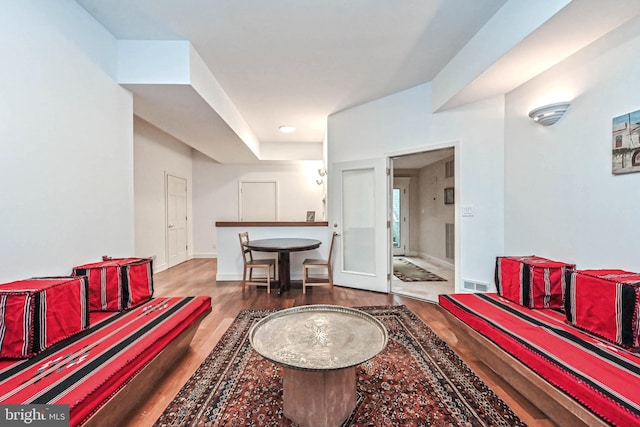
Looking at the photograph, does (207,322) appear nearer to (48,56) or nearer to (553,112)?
(48,56)

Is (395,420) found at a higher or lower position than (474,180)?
lower

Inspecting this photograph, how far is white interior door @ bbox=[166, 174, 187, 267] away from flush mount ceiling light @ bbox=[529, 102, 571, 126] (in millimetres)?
5865

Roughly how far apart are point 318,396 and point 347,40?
2.75m

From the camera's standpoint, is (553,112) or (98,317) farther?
(553,112)

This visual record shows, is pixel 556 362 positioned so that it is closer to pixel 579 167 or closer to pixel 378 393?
pixel 378 393

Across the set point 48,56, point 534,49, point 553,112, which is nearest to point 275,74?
point 48,56

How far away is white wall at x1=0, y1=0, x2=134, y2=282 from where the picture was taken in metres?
1.60

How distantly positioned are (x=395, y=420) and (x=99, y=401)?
141 cm

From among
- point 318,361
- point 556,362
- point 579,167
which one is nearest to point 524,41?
point 579,167

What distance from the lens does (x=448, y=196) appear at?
5727 millimetres

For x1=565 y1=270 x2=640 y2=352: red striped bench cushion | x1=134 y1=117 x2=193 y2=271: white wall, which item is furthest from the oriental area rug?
x1=134 y1=117 x2=193 y2=271: white wall

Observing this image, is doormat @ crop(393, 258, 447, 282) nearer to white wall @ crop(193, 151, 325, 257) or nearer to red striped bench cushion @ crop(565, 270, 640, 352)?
white wall @ crop(193, 151, 325, 257)

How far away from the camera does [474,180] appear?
3.02 m

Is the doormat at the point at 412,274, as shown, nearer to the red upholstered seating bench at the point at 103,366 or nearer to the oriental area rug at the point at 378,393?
the oriental area rug at the point at 378,393
